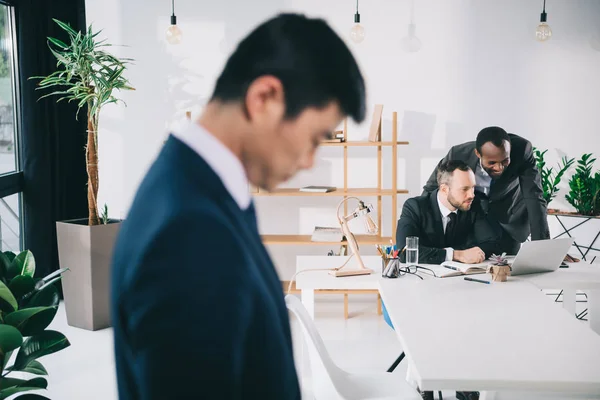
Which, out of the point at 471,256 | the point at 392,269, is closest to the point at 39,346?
the point at 392,269

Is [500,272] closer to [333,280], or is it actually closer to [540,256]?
[540,256]

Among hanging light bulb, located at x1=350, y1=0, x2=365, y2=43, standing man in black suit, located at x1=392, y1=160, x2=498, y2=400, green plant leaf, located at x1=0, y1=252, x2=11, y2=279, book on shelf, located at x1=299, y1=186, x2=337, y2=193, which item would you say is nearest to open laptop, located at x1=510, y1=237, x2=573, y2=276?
standing man in black suit, located at x1=392, y1=160, x2=498, y2=400

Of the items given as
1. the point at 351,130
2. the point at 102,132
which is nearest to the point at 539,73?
the point at 351,130

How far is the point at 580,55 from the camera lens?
5.42 m

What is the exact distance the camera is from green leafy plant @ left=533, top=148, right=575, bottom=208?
5152 millimetres

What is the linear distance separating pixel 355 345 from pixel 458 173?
1.41m

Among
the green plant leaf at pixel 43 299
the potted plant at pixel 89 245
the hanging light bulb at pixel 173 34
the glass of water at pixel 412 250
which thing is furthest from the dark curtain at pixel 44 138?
the glass of water at pixel 412 250

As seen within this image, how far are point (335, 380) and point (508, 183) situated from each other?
245 centimetres

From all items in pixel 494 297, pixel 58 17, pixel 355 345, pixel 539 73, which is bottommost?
pixel 355 345

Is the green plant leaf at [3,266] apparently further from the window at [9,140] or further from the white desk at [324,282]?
the window at [9,140]

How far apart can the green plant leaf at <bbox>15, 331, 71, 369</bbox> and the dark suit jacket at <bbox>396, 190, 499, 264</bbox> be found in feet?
6.84

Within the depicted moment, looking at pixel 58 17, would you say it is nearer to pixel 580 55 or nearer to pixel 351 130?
pixel 351 130

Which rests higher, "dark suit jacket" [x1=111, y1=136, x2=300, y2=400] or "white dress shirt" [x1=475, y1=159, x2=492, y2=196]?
"dark suit jacket" [x1=111, y1=136, x2=300, y2=400]

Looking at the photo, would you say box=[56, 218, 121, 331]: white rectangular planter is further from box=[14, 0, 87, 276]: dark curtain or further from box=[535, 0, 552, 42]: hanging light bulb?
box=[535, 0, 552, 42]: hanging light bulb
